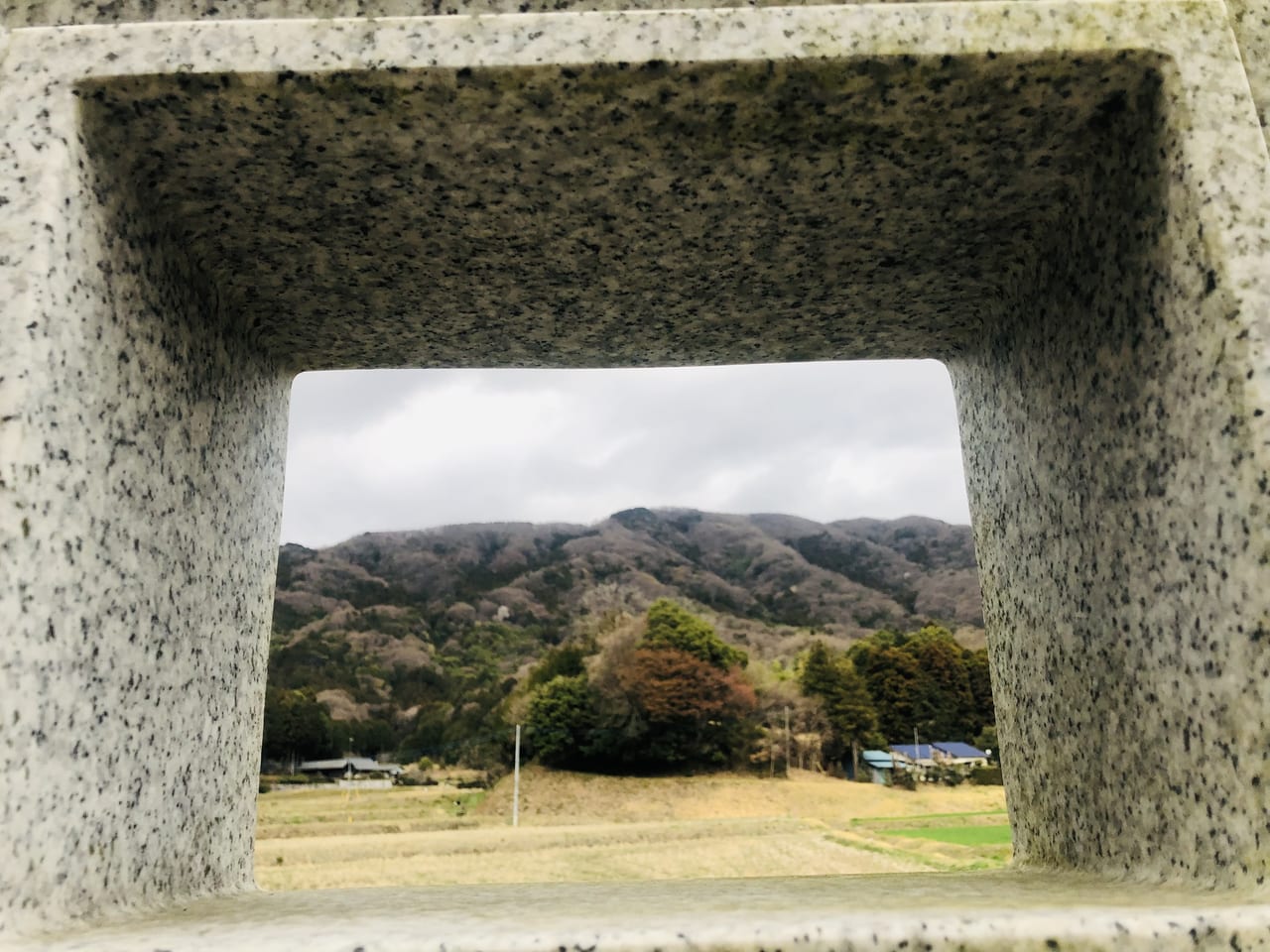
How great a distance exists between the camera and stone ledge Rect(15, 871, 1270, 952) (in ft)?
2.08

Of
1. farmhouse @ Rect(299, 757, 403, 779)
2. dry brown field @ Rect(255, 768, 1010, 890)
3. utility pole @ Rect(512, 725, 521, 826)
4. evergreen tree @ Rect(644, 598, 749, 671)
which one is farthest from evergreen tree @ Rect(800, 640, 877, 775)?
farmhouse @ Rect(299, 757, 403, 779)

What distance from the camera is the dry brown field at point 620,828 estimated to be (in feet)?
46.7

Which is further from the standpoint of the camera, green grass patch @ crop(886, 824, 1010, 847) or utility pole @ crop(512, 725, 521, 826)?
utility pole @ crop(512, 725, 521, 826)

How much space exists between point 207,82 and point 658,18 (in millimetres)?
461

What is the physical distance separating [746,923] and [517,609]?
1058 inches

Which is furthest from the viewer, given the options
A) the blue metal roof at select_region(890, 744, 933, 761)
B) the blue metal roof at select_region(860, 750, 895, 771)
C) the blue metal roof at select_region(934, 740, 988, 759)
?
the blue metal roof at select_region(860, 750, 895, 771)

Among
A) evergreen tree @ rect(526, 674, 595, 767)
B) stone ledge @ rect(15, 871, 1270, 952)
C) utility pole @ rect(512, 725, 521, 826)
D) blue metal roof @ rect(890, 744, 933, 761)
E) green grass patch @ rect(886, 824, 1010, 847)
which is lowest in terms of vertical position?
green grass patch @ rect(886, 824, 1010, 847)

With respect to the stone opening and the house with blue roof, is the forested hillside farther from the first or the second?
the stone opening

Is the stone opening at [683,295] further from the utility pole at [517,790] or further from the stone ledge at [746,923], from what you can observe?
the utility pole at [517,790]

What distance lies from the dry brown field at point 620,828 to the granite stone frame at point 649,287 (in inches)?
494

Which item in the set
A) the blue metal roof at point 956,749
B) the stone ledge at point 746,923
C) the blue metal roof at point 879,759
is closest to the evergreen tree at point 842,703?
the blue metal roof at point 879,759

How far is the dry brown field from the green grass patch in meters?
0.05

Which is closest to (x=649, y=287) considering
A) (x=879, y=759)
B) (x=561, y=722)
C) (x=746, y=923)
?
(x=746, y=923)

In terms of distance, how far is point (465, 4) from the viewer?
0.97m
